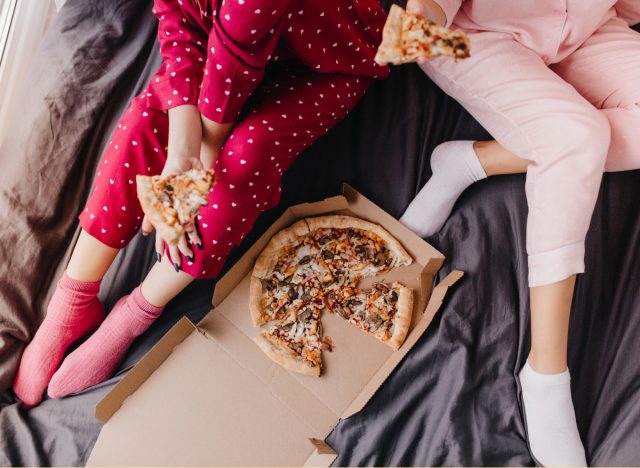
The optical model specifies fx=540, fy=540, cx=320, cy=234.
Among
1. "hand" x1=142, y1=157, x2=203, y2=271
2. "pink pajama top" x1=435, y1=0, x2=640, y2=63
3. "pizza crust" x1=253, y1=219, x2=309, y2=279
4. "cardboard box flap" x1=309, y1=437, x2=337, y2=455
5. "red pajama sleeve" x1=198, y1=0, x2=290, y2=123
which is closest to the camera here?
"red pajama sleeve" x1=198, y1=0, x2=290, y2=123

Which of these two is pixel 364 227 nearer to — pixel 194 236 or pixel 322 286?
pixel 322 286

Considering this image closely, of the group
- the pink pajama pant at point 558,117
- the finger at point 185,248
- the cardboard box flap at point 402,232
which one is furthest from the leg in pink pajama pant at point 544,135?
the finger at point 185,248

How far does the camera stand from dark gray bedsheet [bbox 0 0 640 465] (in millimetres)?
1091

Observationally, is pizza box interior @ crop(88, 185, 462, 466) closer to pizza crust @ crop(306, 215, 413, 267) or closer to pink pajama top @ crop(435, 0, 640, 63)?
pizza crust @ crop(306, 215, 413, 267)

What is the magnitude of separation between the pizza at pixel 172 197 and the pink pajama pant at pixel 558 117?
518 mm

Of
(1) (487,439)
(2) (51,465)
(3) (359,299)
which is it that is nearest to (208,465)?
(2) (51,465)

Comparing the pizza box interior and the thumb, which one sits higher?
the thumb

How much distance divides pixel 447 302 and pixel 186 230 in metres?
0.60

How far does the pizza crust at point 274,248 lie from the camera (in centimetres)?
117

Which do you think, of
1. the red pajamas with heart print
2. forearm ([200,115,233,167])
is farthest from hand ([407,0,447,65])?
forearm ([200,115,233,167])

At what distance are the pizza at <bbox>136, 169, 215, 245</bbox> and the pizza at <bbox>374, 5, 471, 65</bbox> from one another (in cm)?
31

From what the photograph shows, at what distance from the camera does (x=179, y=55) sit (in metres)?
0.88

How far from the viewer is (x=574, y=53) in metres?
1.07

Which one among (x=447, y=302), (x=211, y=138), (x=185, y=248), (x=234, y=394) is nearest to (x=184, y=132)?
(x=211, y=138)
